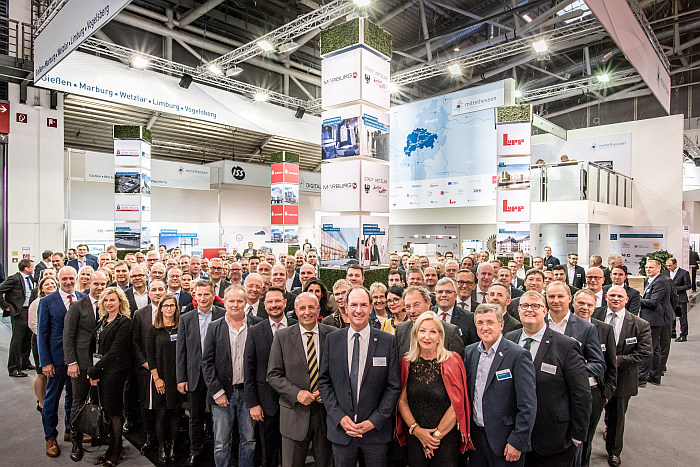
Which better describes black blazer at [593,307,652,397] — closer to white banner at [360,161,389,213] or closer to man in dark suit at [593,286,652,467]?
man in dark suit at [593,286,652,467]

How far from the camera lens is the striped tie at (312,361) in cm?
272

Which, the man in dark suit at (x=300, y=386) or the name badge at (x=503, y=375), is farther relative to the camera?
the man in dark suit at (x=300, y=386)

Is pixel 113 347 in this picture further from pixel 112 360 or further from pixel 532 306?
pixel 532 306

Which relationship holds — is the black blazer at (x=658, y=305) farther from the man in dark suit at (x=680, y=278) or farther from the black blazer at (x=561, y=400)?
the black blazer at (x=561, y=400)

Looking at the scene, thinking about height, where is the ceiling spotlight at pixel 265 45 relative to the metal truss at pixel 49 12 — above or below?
above

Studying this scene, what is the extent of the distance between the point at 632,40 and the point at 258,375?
6614 millimetres

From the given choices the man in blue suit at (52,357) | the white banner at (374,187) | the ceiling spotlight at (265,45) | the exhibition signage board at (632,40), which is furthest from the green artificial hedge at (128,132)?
the exhibition signage board at (632,40)

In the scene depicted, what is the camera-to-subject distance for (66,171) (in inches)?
460

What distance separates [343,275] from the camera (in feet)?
17.7

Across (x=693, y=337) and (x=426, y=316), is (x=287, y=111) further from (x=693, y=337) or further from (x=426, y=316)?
(x=426, y=316)

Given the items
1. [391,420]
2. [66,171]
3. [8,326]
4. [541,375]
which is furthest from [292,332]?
[66,171]

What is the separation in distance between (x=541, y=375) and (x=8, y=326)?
9.63 m

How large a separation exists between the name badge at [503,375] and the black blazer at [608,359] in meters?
1.13

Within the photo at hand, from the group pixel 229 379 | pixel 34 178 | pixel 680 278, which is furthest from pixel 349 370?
pixel 34 178
